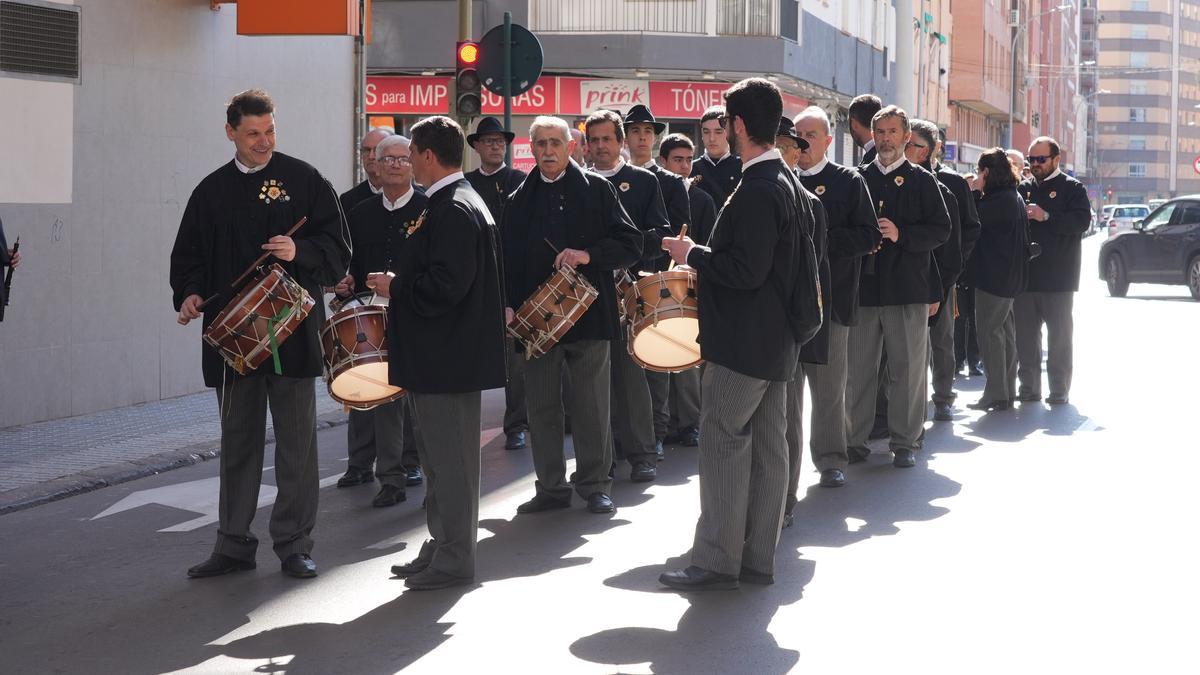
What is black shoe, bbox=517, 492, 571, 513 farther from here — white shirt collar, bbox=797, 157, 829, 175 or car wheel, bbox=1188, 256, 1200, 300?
car wheel, bbox=1188, 256, 1200, 300

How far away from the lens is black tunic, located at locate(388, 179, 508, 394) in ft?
22.8

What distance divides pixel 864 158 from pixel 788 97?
2304 cm

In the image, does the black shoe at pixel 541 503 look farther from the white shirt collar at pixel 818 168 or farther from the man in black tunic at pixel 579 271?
the white shirt collar at pixel 818 168

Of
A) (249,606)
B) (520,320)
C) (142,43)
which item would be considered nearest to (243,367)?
(249,606)

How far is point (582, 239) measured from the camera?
8.99m

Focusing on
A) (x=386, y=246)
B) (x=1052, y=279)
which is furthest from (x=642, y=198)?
(x=1052, y=279)

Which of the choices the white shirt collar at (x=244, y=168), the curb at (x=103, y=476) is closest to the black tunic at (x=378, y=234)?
the white shirt collar at (x=244, y=168)

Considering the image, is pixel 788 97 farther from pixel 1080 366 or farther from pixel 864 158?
pixel 864 158

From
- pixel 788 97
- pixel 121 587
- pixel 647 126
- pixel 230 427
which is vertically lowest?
pixel 121 587

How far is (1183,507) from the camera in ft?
30.4

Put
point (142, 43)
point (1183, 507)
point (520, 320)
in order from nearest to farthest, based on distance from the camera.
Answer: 1. point (520, 320)
2. point (1183, 507)
3. point (142, 43)

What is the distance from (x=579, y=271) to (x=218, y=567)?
2.55 meters

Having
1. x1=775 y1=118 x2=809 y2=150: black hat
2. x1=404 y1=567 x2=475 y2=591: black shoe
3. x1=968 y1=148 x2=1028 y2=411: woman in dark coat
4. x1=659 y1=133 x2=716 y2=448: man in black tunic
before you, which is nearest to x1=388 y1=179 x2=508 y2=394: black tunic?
x1=404 y1=567 x2=475 y2=591: black shoe

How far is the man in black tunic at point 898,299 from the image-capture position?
35.0 feet
